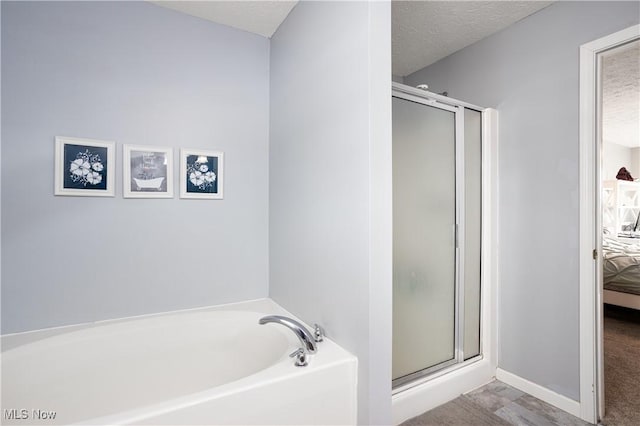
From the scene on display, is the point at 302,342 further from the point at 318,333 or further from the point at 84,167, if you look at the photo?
the point at 84,167

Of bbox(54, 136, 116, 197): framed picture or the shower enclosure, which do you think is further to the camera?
the shower enclosure

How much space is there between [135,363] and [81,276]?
581mm

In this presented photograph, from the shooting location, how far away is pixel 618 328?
10.4 ft

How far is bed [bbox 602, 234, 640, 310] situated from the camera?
10.5 ft

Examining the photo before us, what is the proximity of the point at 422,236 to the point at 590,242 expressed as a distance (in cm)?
91

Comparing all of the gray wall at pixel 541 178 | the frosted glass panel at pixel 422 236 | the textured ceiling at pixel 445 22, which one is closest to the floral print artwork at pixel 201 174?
the frosted glass panel at pixel 422 236

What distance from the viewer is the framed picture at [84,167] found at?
5.63 feet

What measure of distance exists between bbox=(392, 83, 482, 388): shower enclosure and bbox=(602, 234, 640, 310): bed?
2.24 meters

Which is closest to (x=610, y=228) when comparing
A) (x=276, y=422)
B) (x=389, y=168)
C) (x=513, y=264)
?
(x=513, y=264)

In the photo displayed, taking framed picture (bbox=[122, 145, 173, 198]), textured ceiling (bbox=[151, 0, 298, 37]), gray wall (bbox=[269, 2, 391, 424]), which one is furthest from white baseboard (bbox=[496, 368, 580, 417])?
textured ceiling (bbox=[151, 0, 298, 37])

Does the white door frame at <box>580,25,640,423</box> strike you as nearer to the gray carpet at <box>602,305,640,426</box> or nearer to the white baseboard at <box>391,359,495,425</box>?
the gray carpet at <box>602,305,640,426</box>

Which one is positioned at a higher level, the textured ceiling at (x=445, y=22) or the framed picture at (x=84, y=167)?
the textured ceiling at (x=445, y=22)

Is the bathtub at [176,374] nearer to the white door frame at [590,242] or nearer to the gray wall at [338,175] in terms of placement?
the gray wall at [338,175]

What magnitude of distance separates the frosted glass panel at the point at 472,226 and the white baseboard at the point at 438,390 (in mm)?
119
